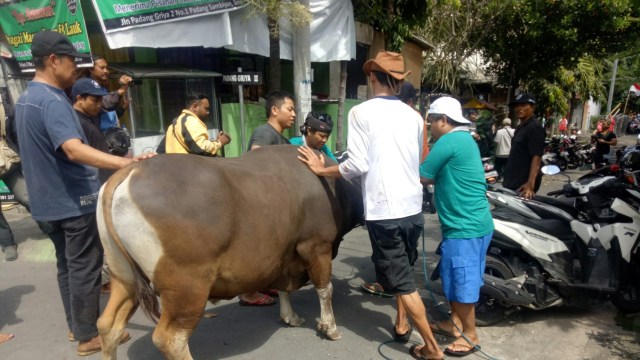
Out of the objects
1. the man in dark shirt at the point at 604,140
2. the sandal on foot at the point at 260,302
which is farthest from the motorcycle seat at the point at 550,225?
the man in dark shirt at the point at 604,140

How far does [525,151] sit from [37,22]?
664 cm

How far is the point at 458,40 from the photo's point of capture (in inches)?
543

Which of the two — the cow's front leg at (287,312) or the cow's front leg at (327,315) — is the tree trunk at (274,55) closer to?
the cow's front leg at (287,312)

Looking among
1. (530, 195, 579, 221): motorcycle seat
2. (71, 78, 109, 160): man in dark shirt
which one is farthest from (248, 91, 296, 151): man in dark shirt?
(530, 195, 579, 221): motorcycle seat

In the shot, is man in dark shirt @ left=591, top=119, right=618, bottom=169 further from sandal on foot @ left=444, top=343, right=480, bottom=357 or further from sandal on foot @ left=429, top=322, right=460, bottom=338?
sandal on foot @ left=444, top=343, right=480, bottom=357

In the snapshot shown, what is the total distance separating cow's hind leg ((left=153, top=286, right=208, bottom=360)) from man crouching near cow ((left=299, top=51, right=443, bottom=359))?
118 centimetres

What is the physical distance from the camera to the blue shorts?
292 centimetres

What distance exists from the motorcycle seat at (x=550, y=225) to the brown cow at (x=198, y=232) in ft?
5.15

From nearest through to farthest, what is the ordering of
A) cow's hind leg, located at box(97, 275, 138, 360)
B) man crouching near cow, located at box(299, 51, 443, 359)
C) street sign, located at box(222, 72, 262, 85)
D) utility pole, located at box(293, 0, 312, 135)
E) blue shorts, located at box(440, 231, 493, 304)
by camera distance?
cow's hind leg, located at box(97, 275, 138, 360)
man crouching near cow, located at box(299, 51, 443, 359)
blue shorts, located at box(440, 231, 493, 304)
street sign, located at box(222, 72, 262, 85)
utility pole, located at box(293, 0, 312, 135)

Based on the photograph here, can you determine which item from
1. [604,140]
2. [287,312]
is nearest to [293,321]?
[287,312]

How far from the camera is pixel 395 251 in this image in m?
2.89

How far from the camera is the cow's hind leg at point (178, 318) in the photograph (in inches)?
92.0

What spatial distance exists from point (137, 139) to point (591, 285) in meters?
6.02

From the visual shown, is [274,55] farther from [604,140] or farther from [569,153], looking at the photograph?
[569,153]
